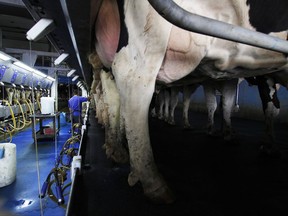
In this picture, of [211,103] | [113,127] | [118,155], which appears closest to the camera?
[118,155]

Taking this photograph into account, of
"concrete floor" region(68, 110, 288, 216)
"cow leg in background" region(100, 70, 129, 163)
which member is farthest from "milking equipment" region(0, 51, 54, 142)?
"concrete floor" region(68, 110, 288, 216)

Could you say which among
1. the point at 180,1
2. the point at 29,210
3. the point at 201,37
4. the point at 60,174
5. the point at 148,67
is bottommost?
the point at 29,210

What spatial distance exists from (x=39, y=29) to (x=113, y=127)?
2.86 ft

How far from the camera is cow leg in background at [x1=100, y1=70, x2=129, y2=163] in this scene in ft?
5.17

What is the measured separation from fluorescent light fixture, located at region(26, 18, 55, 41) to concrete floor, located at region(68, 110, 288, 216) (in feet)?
2.68

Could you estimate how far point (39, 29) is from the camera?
1.29 m

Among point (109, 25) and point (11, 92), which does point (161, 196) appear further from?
point (11, 92)

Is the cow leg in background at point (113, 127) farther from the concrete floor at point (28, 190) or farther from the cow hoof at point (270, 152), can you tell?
the cow hoof at point (270, 152)

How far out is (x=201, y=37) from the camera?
92 cm

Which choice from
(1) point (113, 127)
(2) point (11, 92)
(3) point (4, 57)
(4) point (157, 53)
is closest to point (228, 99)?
(1) point (113, 127)

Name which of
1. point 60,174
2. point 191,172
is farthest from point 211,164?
point 60,174

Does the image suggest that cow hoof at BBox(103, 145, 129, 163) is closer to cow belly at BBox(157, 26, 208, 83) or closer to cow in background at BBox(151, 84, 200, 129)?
cow belly at BBox(157, 26, 208, 83)

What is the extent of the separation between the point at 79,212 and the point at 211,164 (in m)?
0.90

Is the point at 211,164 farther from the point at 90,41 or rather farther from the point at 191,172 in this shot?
the point at 90,41
